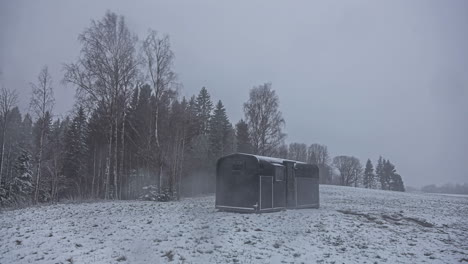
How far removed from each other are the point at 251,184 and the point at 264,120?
764 inches

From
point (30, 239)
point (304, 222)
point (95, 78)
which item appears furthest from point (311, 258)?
point (95, 78)

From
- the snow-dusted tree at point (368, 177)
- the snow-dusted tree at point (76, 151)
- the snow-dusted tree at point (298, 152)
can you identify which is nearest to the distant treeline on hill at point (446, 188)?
the snow-dusted tree at point (368, 177)

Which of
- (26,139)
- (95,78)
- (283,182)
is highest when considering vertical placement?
(95,78)

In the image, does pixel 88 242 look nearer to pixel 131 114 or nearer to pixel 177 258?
pixel 177 258

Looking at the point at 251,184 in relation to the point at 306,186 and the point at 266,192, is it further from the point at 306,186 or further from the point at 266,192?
the point at 306,186

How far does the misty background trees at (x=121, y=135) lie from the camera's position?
24703mm

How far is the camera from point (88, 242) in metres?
11.8

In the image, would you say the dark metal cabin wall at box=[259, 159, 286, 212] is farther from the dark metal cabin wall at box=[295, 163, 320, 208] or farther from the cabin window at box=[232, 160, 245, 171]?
the dark metal cabin wall at box=[295, 163, 320, 208]

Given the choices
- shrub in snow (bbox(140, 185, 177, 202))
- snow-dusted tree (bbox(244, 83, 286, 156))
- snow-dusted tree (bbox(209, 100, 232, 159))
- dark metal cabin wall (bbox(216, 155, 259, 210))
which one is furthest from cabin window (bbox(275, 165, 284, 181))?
snow-dusted tree (bbox(209, 100, 232, 159))

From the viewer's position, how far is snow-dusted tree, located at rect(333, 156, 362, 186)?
9498 centimetres

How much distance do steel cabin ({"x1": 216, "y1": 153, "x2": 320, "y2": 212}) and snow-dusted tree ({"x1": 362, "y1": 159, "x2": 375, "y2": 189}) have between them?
81.2 m

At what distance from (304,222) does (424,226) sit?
23.7 ft

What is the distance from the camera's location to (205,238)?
41.0ft

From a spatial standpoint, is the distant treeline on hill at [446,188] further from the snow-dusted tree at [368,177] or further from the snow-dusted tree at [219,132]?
the snow-dusted tree at [219,132]
